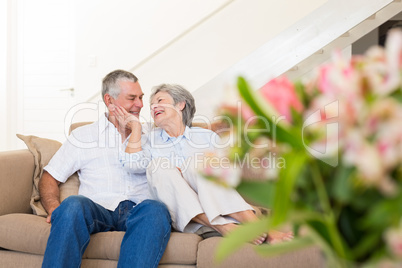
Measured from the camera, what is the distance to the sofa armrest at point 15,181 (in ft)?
8.30

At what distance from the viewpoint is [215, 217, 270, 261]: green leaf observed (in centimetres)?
66

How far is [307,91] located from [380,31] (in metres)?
5.91

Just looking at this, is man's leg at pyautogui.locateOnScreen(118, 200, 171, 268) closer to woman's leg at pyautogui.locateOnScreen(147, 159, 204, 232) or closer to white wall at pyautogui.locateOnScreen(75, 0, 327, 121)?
woman's leg at pyautogui.locateOnScreen(147, 159, 204, 232)

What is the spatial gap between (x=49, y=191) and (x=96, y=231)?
1.35 feet

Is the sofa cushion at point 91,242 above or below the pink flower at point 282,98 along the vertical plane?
below

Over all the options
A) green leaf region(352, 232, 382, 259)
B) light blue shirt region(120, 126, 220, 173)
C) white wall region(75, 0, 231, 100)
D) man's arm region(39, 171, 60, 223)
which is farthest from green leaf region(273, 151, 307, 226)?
white wall region(75, 0, 231, 100)

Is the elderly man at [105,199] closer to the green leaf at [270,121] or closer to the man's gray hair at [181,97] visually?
the man's gray hair at [181,97]

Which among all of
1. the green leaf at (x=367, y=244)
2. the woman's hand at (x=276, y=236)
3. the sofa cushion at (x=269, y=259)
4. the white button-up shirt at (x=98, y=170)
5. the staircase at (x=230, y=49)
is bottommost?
the sofa cushion at (x=269, y=259)

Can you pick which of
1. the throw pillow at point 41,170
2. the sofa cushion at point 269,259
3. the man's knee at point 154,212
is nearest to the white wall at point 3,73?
the throw pillow at point 41,170

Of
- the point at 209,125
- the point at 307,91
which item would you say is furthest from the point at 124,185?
the point at 307,91

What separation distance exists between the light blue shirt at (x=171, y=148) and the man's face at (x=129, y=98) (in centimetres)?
17

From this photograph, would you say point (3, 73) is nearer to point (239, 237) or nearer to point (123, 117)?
point (123, 117)

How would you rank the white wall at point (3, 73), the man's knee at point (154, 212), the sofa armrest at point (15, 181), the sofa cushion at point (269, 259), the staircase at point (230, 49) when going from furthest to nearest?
the white wall at point (3, 73) → the staircase at point (230, 49) → the sofa armrest at point (15, 181) → the man's knee at point (154, 212) → the sofa cushion at point (269, 259)

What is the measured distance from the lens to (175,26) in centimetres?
516
